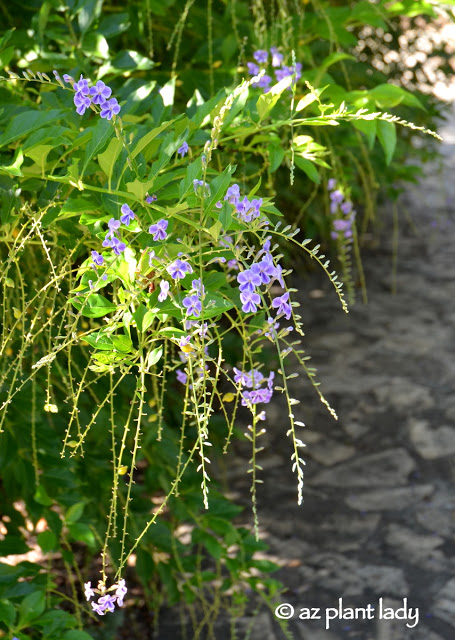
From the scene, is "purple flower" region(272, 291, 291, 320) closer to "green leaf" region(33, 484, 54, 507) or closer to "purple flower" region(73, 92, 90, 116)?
"purple flower" region(73, 92, 90, 116)

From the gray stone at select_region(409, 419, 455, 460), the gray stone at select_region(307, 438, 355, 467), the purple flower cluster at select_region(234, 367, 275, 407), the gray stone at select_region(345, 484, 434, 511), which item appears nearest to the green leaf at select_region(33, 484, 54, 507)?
the purple flower cluster at select_region(234, 367, 275, 407)

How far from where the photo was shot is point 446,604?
2.38m

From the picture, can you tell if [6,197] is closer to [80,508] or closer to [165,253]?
[165,253]

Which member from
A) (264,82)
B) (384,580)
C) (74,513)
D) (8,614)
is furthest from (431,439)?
(8,614)

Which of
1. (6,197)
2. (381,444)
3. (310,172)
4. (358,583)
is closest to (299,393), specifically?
(381,444)

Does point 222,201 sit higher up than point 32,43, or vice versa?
point 32,43

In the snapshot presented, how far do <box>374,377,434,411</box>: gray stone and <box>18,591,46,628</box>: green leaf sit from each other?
2148mm

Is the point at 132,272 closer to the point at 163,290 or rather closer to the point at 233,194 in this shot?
the point at 163,290

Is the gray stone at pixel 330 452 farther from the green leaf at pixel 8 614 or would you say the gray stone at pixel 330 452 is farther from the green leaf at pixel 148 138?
the green leaf at pixel 148 138

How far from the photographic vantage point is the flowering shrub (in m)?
1.10

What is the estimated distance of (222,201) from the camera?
1128mm

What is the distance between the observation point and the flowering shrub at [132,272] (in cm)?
110

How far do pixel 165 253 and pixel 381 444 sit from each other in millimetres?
2316

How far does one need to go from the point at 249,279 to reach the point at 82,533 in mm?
921
